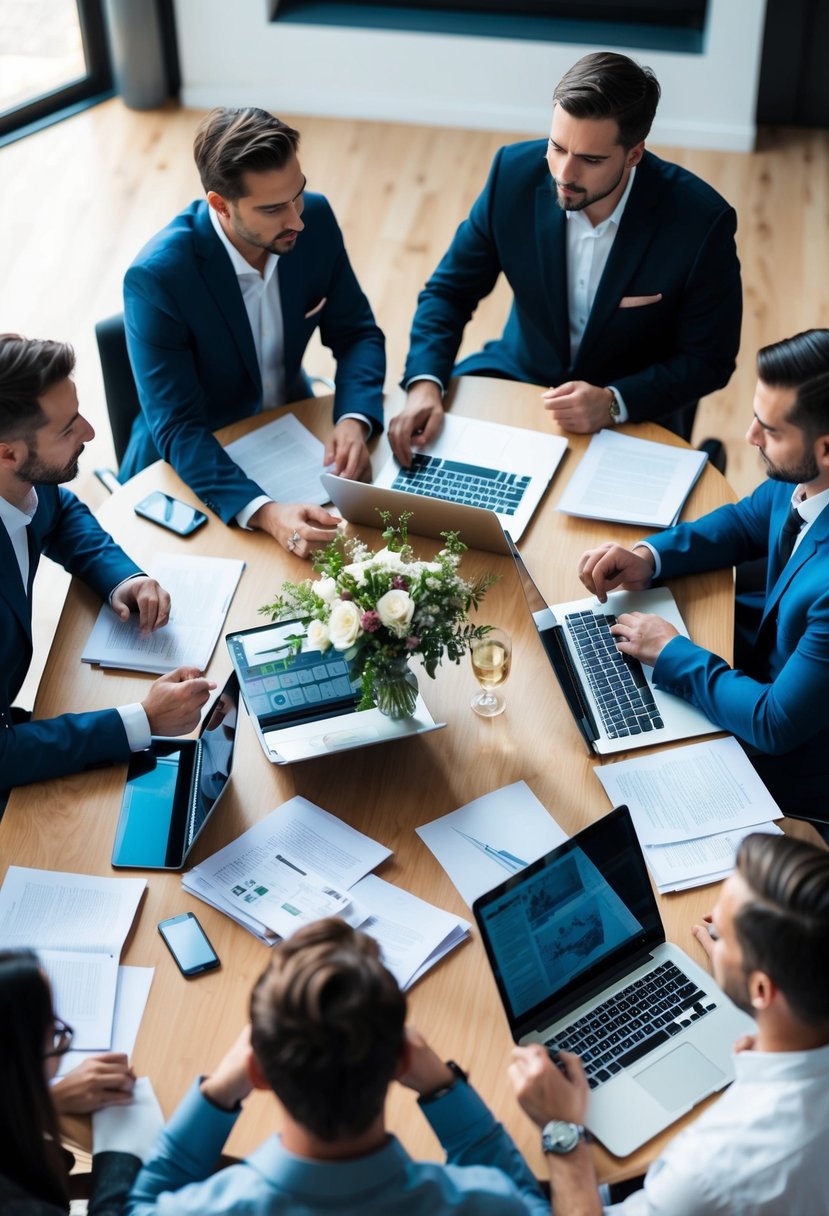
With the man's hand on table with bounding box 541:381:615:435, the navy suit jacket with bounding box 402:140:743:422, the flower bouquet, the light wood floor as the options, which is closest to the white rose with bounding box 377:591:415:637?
the flower bouquet

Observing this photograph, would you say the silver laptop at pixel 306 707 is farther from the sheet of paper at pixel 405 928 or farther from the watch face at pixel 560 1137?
the watch face at pixel 560 1137

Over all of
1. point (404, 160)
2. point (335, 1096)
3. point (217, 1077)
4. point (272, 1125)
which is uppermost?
point (335, 1096)

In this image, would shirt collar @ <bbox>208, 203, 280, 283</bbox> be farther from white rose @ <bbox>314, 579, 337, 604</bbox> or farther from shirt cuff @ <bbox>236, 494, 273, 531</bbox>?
white rose @ <bbox>314, 579, 337, 604</bbox>

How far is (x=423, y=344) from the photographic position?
304 cm

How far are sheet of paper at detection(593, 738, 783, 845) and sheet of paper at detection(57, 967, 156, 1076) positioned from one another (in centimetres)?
82

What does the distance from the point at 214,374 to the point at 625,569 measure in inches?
45.3

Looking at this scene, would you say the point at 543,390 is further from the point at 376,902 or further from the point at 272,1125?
the point at 272,1125

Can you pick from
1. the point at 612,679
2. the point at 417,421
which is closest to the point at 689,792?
the point at 612,679

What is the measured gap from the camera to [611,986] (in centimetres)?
188

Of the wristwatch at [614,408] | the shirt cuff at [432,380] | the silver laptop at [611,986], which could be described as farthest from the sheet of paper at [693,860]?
the shirt cuff at [432,380]

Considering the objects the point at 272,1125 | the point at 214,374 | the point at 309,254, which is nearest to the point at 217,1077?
the point at 272,1125

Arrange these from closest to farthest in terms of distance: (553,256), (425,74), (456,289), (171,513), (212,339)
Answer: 1. (171,513)
2. (212,339)
3. (553,256)
4. (456,289)
5. (425,74)

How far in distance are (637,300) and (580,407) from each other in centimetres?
38

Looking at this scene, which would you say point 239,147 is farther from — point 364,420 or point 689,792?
point 689,792
